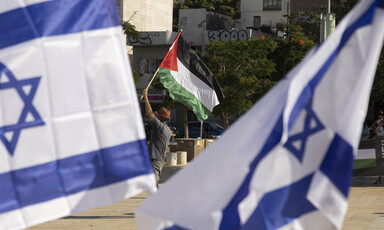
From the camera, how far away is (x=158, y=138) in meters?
11.3

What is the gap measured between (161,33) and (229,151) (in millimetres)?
54529

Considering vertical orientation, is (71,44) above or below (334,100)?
above

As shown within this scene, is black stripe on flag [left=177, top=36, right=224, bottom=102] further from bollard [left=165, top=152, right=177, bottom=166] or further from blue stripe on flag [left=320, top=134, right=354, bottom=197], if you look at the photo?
blue stripe on flag [left=320, top=134, right=354, bottom=197]

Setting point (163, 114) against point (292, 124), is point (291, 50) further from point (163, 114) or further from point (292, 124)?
point (292, 124)

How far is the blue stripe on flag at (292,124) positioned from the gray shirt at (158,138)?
7.65 metres

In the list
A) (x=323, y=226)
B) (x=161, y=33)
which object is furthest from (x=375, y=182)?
(x=161, y=33)

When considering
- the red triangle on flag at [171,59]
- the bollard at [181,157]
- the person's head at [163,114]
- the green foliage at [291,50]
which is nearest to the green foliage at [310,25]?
the green foliage at [291,50]

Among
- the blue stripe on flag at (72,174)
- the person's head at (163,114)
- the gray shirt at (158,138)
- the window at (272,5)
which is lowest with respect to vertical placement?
the window at (272,5)

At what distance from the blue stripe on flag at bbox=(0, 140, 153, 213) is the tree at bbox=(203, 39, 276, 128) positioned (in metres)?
29.6

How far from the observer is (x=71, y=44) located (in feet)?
11.9

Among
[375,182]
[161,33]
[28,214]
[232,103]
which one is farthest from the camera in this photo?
[161,33]

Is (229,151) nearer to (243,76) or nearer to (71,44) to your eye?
(71,44)

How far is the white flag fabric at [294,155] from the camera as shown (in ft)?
11.2

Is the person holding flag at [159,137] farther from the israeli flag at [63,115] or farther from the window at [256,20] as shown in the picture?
the window at [256,20]
